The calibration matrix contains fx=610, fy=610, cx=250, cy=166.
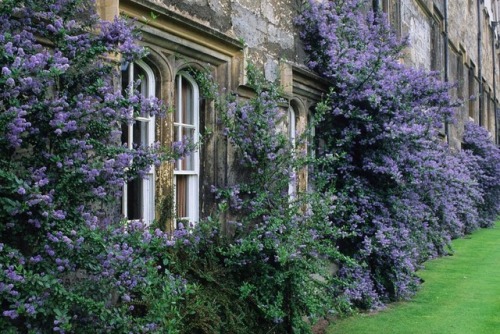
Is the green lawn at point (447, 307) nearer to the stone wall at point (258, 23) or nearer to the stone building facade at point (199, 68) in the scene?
the stone building facade at point (199, 68)

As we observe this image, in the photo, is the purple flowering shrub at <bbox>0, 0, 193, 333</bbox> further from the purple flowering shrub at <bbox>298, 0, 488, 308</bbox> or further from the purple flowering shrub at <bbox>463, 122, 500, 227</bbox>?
the purple flowering shrub at <bbox>463, 122, 500, 227</bbox>

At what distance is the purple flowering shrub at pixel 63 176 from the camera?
3.14 meters

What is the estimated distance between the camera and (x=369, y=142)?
822 centimetres

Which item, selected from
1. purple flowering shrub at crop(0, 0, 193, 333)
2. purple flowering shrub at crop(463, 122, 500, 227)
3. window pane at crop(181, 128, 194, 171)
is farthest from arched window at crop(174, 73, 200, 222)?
purple flowering shrub at crop(463, 122, 500, 227)

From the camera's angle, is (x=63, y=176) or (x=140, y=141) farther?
(x=140, y=141)

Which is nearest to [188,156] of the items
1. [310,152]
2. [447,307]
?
[310,152]

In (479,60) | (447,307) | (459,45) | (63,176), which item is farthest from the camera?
(479,60)

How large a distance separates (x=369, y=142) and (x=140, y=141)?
4.01 meters

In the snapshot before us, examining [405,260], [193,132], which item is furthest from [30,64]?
[405,260]

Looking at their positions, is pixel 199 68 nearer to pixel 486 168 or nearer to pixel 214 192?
pixel 214 192

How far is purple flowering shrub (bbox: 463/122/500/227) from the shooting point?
20328mm

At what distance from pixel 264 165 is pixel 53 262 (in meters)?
3.23

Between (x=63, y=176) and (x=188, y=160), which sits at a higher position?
(x=188, y=160)

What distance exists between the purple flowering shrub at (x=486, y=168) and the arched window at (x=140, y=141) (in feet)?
55.4
